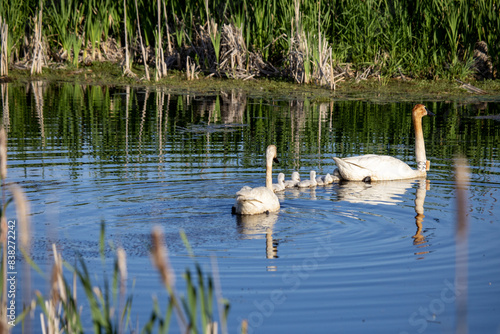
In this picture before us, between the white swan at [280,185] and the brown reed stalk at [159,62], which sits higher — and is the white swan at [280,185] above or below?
below

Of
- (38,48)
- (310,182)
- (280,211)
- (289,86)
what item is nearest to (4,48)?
(38,48)

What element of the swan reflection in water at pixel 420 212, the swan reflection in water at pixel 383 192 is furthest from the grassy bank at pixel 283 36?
the swan reflection in water at pixel 420 212

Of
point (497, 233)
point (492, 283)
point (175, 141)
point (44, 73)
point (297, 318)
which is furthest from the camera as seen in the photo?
point (44, 73)

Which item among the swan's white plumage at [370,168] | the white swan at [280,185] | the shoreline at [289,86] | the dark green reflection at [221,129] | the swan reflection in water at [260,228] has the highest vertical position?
the shoreline at [289,86]

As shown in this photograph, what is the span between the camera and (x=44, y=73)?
70.8ft

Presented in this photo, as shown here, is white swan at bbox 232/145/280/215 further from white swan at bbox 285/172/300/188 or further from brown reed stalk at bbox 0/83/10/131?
brown reed stalk at bbox 0/83/10/131

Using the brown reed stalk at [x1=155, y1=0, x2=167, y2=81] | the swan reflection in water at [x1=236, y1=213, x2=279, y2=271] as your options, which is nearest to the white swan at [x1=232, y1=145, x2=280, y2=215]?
the swan reflection in water at [x1=236, y1=213, x2=279, y2=271]

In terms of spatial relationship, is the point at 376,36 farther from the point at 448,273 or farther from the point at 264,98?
the point at 448,273

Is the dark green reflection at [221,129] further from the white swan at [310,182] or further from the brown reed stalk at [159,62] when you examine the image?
the brown reed stalk at [159,62]

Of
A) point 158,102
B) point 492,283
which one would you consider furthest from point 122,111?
point 492,283

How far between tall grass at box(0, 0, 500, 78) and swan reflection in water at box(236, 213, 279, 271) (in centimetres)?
1131

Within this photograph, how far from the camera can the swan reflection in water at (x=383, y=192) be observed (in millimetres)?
8711

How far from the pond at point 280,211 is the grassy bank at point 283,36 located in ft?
12.5

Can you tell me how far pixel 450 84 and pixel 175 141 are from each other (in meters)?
10.1
